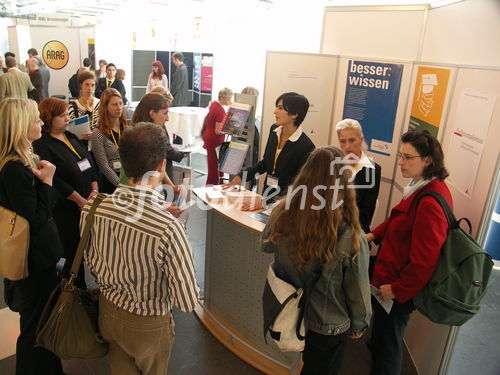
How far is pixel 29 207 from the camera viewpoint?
1.72 metres

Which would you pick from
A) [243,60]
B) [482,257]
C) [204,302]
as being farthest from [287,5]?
[482,257]

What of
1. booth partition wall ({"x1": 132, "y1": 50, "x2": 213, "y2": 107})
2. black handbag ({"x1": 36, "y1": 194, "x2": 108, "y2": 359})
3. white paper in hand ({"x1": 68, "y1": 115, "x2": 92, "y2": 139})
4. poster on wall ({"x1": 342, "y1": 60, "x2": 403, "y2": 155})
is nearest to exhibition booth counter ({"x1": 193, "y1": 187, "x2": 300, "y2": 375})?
black handbag ({"x1": 36, "y1": 194, "x2": 108, "y2": 359})

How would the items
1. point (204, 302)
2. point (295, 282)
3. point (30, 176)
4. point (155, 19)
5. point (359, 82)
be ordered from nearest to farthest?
point (295, 282)
point (30, 176)
point (204, 302)
point (359, 82)
point (155, 19)

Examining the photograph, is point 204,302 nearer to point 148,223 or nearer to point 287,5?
point 148,223

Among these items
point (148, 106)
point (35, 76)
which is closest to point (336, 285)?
point (148, 106)

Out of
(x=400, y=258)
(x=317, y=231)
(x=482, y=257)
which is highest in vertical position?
(x=317, y=231)

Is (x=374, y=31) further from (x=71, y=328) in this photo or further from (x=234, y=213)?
(x=71, y=328)

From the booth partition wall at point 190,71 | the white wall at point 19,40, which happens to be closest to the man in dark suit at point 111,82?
the booth partition wall at point 190,71

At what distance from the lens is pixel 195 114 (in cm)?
647

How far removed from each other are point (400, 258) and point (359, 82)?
196 cm

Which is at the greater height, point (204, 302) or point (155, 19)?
point (155, 19)

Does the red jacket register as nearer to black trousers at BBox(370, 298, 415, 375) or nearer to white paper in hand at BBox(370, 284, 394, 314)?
white paper in hand at BBox(370, 284, 394, 314)

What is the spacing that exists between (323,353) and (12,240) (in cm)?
147

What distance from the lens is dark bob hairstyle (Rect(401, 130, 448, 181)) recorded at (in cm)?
195
